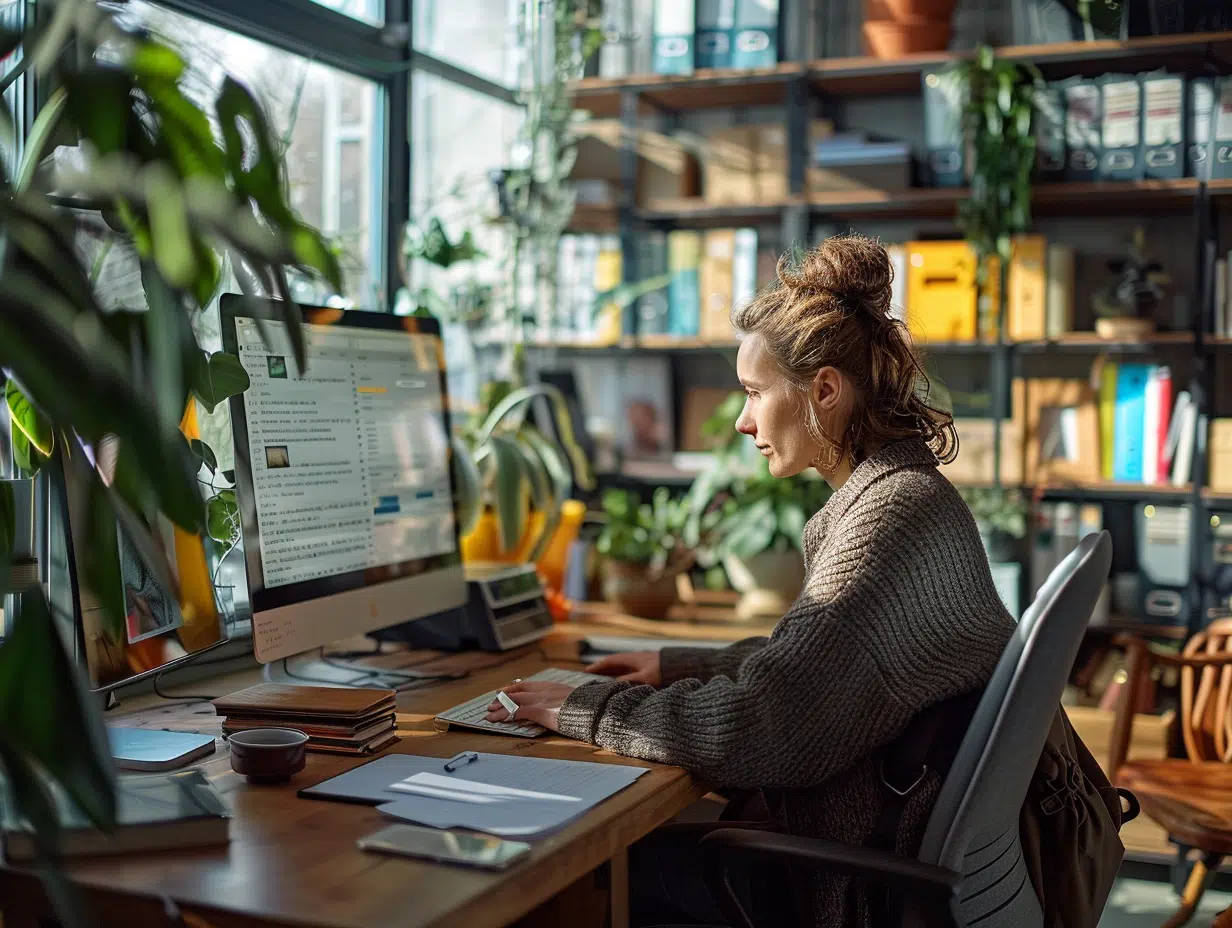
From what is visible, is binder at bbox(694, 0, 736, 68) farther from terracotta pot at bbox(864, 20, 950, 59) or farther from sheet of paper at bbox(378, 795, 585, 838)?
sheet of paper at bbox(378, 795, 585, 838)

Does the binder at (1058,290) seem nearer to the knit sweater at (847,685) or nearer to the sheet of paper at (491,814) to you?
the knit sweater at (847,685)

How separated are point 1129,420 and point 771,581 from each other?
60.1 inches

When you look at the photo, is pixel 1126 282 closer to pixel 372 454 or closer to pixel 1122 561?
pixel 1122 561

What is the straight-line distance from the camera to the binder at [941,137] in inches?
149

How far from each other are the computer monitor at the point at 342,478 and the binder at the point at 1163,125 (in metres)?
2.46

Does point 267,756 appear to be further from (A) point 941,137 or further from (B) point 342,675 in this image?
(A) point 941,137

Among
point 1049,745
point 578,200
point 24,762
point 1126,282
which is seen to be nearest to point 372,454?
point 1049,745

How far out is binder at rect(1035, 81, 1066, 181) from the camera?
3725 mm

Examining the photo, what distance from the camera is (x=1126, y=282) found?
12.2 feet

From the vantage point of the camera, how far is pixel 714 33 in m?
4.04

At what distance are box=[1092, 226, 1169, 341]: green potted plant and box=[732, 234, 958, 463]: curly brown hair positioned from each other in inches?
84.7

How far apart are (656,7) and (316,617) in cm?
290

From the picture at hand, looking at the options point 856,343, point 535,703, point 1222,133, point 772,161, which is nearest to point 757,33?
point 772,161

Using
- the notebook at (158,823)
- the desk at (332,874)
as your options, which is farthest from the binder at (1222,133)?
the notebook at (158,823)
